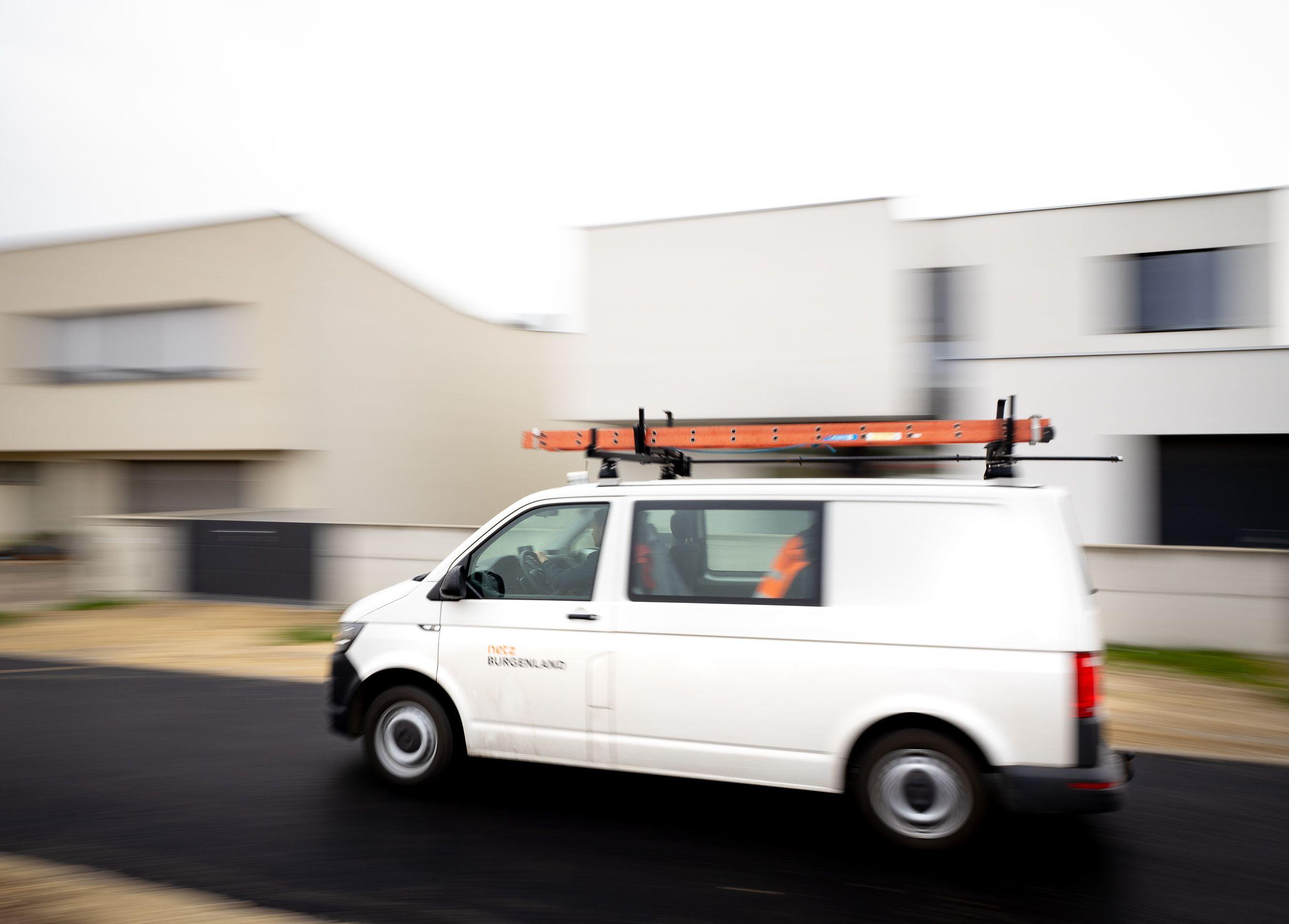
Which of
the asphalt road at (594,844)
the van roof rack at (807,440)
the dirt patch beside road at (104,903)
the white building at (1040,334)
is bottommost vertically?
the asphalt road at (594,844)

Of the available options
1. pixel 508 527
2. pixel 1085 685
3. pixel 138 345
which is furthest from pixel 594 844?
pixel 138 345

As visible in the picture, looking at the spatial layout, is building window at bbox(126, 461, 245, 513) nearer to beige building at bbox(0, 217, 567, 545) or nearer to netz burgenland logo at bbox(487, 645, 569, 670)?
beige building at bbox(0, 217, 567, 545)

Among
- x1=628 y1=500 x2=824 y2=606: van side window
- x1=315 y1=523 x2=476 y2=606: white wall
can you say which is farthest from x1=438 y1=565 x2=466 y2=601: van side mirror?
x1=315 y1=523 x2=476 y2=606: white wall

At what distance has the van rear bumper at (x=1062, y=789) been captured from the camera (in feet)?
13.6

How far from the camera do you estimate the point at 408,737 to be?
5.35 m

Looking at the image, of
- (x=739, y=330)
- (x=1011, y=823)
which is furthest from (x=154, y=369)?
(x=1011, y=823)

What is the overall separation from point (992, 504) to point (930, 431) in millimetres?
820

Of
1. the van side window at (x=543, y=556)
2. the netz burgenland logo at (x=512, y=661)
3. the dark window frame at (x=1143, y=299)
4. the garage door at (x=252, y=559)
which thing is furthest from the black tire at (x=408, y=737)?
the dark window frame at (x=1143, y=299)

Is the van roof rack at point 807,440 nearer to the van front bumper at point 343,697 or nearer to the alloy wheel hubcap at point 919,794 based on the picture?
the alloy wheel hubcap at point 919,794

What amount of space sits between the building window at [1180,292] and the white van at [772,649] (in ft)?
44.6

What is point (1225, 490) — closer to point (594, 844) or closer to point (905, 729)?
point (905, 729)

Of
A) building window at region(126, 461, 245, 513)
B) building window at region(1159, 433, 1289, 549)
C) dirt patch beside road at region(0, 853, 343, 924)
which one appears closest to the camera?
dirt patch beside road at region(0, 853, 343, 924)

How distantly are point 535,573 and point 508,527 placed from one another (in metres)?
0.31

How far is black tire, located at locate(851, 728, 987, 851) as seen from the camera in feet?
14.2
